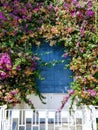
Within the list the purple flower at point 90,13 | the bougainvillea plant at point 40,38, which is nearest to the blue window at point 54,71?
the bougainvillea plant at point 40,38

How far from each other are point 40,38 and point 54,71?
1030 millimetres

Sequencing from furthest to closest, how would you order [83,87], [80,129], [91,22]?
[91,22], [83,87], [80,129]

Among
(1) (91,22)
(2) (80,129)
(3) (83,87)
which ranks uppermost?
(1) (91,22)

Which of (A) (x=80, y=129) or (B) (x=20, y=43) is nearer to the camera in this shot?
(A) (x=80, y=129)

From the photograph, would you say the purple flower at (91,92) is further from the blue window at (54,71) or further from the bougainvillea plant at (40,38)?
the blue window at (54,71)

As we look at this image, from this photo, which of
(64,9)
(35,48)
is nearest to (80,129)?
(35,48)

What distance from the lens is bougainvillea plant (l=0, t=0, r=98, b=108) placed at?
Answer: 855 centimetres

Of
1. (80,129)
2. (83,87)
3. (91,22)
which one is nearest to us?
(80,129)

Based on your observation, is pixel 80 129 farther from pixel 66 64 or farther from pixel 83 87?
pixel 66 64

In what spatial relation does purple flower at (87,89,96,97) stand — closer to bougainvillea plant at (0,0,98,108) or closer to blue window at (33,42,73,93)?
bougainvillea plant at (0,0,98,108)

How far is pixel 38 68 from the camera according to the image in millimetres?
9094

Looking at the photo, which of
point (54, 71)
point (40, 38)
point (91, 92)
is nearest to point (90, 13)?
point (40, 38)

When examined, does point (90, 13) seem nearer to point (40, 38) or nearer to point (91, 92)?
point (40, 38)

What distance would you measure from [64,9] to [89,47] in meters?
1.37
